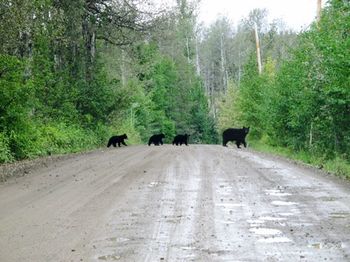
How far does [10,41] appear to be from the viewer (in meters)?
20.3

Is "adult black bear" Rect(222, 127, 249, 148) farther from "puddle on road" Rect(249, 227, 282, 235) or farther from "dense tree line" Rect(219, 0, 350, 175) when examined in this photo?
"puddle on road" Rect(249, 227, 282, 235)

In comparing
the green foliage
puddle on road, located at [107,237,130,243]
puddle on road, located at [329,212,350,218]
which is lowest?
puddle on road, located at [329,212,350,218]

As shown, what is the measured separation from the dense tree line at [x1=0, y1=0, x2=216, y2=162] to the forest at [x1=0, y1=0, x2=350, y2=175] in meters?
0.05

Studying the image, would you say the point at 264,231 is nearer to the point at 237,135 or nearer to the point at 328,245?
the point at 328,245

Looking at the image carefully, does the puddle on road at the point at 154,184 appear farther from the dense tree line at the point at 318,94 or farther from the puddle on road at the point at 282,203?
the dense tree line at the point at 318,94

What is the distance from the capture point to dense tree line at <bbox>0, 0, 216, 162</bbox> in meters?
20.3

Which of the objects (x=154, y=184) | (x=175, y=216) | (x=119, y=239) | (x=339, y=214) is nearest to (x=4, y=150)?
(x=154, y=184)

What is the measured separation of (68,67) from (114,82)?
13.6 feet

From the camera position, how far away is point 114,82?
37938 mm

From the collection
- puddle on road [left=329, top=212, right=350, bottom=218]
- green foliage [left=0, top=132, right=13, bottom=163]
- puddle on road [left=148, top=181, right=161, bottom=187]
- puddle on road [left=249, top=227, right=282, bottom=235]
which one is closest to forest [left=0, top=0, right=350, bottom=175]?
green foliage [left=0, top=132, right=13, bottom=163]

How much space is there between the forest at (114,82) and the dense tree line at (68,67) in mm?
54

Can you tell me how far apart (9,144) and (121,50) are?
67.2ft

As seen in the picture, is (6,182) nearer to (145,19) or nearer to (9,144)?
(9,144)

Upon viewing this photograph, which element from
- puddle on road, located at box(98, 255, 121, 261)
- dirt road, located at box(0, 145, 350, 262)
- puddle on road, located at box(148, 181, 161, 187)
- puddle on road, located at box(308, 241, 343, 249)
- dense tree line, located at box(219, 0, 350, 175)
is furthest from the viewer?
dense tree line, located at box(219, 0, 350, 175)
